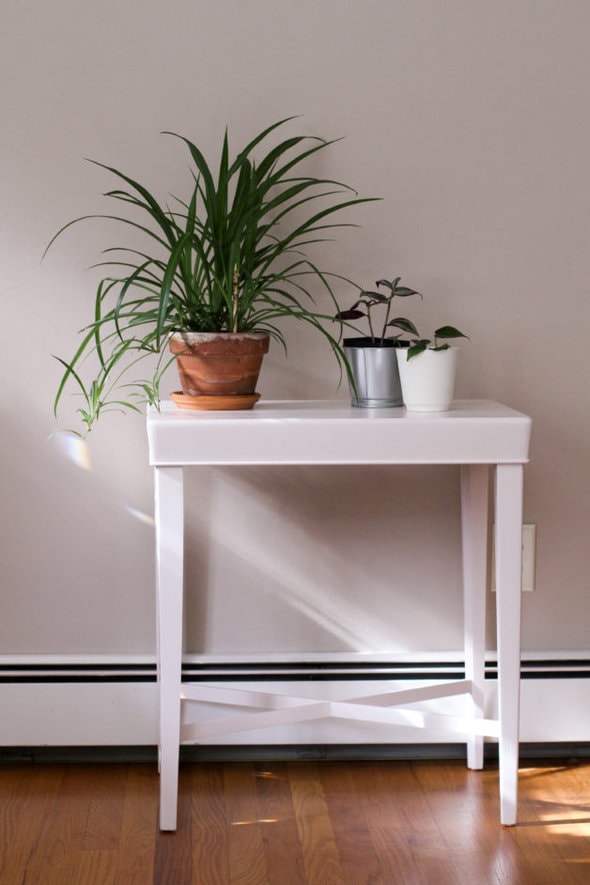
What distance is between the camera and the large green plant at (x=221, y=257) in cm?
192

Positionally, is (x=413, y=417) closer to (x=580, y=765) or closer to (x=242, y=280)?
(x=242, y=280)

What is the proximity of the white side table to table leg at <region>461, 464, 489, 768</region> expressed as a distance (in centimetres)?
15

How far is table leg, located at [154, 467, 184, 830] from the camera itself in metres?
1.86

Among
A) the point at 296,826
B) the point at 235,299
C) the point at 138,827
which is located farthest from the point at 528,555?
the point at 138,827

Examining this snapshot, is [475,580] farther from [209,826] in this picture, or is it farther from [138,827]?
[138,827]

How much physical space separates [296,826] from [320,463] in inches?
27.6

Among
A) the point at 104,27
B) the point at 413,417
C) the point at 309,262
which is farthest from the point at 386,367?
the point at 104,27

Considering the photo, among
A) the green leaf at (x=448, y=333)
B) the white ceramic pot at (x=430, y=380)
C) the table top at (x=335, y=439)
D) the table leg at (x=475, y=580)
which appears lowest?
the table leg at (x=475, y=580)

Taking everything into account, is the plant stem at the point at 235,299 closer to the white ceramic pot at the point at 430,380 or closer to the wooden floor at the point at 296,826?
the white ceramic pot at the point at 430,380

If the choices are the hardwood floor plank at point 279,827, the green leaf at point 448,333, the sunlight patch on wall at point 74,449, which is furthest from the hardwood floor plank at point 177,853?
the green leaf at point 448,333

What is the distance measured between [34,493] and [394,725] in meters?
0.92

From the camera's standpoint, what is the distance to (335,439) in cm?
183

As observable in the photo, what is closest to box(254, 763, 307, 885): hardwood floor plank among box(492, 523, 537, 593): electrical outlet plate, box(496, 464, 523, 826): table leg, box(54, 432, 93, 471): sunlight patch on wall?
Result: box(496, 464, 523, 826): table leg

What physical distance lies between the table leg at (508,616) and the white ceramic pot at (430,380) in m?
0.17
